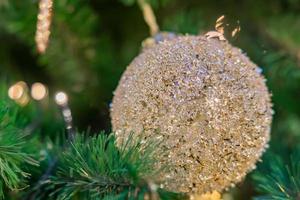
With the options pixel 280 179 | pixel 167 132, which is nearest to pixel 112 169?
pixel 167 132

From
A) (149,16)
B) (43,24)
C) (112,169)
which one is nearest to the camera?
(112,169)

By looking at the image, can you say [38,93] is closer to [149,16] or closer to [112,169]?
[149,16]

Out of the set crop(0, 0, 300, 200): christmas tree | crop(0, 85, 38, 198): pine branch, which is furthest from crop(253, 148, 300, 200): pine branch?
crop(0, 85, 38, 198): pine branch

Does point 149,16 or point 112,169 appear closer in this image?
point 112,169

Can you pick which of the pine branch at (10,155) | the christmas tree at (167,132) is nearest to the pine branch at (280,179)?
the christmas tree at (167,132)

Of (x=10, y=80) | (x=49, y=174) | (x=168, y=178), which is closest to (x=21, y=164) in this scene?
(x=49, y=174)

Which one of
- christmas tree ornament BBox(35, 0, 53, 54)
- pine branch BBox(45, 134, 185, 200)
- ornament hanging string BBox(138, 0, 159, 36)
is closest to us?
pine branch BBox(45, 134, 185, 200)

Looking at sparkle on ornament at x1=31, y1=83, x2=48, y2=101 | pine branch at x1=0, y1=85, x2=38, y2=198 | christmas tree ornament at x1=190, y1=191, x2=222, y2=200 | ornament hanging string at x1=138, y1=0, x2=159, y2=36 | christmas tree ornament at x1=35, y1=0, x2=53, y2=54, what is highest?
ornament hanging string at x1=138, y1=0, x2=159, y2=36

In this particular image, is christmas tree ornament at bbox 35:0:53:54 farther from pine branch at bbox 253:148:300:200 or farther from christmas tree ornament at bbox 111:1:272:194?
pine branch at bbox 253:148:300:200
